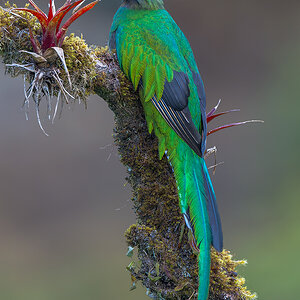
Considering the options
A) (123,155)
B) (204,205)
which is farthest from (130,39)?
(204,205)

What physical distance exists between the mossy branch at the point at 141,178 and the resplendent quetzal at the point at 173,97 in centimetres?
6

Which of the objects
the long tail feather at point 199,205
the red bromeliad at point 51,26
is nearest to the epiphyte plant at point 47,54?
the red bromeliad at point 51,26

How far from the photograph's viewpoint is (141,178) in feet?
6.85

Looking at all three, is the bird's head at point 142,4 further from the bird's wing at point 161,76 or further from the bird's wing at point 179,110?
the bird's wing at point 179,110

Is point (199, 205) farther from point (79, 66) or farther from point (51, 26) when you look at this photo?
point (51, 26)

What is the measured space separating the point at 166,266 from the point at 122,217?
14.8ft

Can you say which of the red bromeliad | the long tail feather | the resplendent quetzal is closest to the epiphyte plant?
the red bromeliad

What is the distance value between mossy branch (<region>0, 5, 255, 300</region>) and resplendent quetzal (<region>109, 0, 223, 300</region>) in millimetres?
58

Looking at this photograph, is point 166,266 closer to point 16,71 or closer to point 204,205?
point 204,205

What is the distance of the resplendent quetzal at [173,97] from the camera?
2.02m

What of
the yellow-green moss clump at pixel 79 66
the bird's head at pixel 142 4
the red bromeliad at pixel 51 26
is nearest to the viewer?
the red bromeliad at pixel 51 26

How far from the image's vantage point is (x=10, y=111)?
19.1 feet

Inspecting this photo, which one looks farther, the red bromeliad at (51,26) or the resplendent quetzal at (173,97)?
the resplendent quetzal at (173,97)

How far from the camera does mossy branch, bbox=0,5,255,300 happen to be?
188 cm
